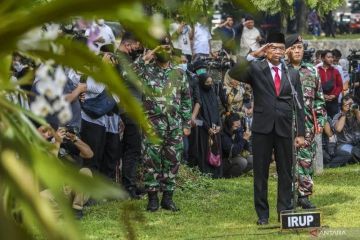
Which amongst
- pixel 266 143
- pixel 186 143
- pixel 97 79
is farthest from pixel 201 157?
pixel 97 79

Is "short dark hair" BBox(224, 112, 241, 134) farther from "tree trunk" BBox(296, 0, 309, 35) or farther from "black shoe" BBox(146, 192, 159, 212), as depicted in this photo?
"tree trunk" BBox(296, 0, 309, 35)

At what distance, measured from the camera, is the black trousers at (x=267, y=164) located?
9641mm

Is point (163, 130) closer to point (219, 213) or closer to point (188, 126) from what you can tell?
point (188, 126)

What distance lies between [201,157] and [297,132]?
3593 millimetres

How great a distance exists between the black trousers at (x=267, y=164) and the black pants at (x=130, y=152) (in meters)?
2.08

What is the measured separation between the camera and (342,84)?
55.9ft

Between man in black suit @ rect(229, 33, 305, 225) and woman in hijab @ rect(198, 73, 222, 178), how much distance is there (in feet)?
11.4

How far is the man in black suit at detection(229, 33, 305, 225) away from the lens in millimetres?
9609

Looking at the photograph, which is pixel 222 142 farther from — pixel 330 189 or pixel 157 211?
pixel 157 211

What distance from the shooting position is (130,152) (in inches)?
460

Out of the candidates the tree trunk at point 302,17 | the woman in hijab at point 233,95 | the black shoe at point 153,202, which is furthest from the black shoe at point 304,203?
the tree trunk at point 302,17

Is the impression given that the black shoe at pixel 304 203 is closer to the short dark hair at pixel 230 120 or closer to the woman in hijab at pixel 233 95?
the short dark hair at pixel 230 120

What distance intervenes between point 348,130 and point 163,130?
5905 millimetres

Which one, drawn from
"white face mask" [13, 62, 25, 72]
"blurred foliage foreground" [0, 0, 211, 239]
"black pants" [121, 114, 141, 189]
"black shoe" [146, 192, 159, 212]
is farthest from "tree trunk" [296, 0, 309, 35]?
"blurred foliage foreground" [0, 0, 211, 239]
